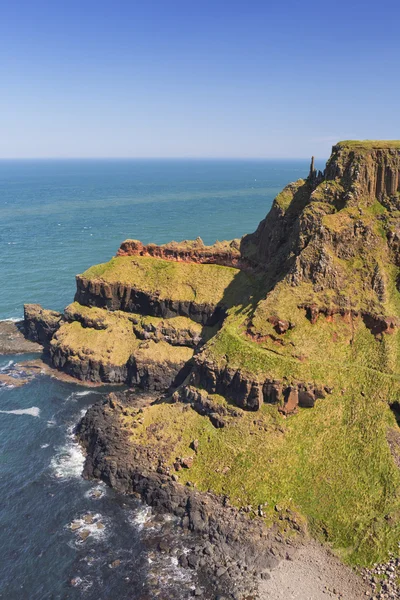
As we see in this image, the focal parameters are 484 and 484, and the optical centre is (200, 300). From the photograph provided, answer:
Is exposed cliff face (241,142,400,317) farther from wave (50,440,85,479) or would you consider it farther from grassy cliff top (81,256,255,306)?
wave (50,440,85,479)

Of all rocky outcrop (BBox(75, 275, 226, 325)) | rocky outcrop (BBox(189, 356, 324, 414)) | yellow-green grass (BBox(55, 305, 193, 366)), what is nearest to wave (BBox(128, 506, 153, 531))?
rocky outcrop (BBox(189, 356, 324, 414))

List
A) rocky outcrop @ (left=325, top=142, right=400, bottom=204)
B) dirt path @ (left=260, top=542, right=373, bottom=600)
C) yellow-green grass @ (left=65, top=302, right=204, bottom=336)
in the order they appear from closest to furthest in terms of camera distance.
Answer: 1. dirt path @ (left=260, top=542, right=373, bottom=600)
2. rocky outcrop @ (left=325, top=142, right=400, bottom=204)
3. yellow-green grass @ (left=65, top=302, right=204, bottom=336)

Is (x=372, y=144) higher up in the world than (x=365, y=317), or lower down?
higher up

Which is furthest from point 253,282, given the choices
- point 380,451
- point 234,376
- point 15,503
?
point 15,503

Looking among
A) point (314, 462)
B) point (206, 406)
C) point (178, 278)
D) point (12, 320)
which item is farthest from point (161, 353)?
point (12, 320)

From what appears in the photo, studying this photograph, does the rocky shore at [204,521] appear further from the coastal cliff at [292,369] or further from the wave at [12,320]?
the wave at [12,320]

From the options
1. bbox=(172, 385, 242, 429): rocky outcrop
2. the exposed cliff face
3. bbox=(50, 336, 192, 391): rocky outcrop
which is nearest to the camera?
bbox=(172, 385, 242, 429): rocky outcrop

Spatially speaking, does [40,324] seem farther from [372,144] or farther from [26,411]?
[372,144]
